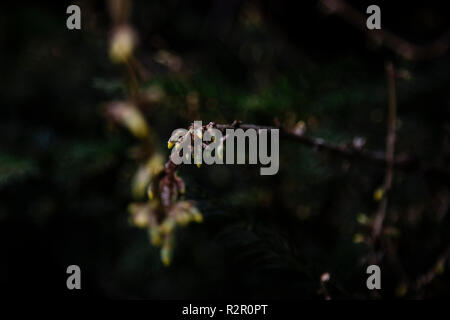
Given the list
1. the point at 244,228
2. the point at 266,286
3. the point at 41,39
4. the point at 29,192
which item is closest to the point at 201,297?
the point at 266,286

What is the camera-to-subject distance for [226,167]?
80 centimetres

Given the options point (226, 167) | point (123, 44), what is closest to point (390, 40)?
point (226, 167)

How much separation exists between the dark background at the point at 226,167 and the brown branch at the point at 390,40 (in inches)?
1.1

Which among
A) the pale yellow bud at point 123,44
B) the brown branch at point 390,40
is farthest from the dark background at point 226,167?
the pale yellow bud at point 123,44

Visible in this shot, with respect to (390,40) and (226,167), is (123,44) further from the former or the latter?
(390,40)

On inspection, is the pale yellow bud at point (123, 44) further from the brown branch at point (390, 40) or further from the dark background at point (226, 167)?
the brown branch at point (390, 40)

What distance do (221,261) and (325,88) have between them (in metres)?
0.44

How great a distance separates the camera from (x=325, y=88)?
0.59m

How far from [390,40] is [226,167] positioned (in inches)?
20.8

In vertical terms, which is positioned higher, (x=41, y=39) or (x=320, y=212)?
(x=41, y=39)

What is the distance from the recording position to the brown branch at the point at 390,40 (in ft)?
2.72

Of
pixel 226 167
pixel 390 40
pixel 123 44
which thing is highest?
pixel 390 40

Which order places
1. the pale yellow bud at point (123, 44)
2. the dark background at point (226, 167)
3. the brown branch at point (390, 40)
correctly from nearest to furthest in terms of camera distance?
the pale yellow bud at point (123, 44) < the dark background at point (226, 167) < the brown branch at point (390, 40)

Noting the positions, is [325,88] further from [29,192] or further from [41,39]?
[41,39]
